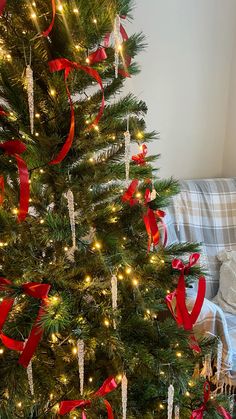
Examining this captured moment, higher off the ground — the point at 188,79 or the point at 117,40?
the point at 188,79

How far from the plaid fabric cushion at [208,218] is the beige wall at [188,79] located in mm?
220

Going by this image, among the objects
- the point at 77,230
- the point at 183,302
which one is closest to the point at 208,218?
the point at 183,302

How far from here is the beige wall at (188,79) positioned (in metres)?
1.69

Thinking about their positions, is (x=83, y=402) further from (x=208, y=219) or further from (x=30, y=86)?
(x=208, y=219)

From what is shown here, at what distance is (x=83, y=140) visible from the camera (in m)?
0.69

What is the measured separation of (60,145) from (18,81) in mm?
132

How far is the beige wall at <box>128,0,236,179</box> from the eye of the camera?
1.69 metres

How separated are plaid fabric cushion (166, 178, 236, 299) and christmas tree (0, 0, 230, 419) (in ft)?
2.94

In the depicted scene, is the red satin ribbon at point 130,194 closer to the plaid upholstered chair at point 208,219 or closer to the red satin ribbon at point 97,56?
the red satin ribbon at point 97,56

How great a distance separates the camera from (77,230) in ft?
A: 2.26

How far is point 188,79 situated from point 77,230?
4.57ft

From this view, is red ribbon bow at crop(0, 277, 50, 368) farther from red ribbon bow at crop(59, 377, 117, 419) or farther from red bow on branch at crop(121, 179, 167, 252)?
red bow on branch at crop(121, 179, 167, 252)

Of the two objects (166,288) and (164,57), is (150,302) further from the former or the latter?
(164,57)

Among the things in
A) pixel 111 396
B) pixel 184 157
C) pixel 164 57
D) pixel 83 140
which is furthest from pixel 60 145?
pixel 184 157
